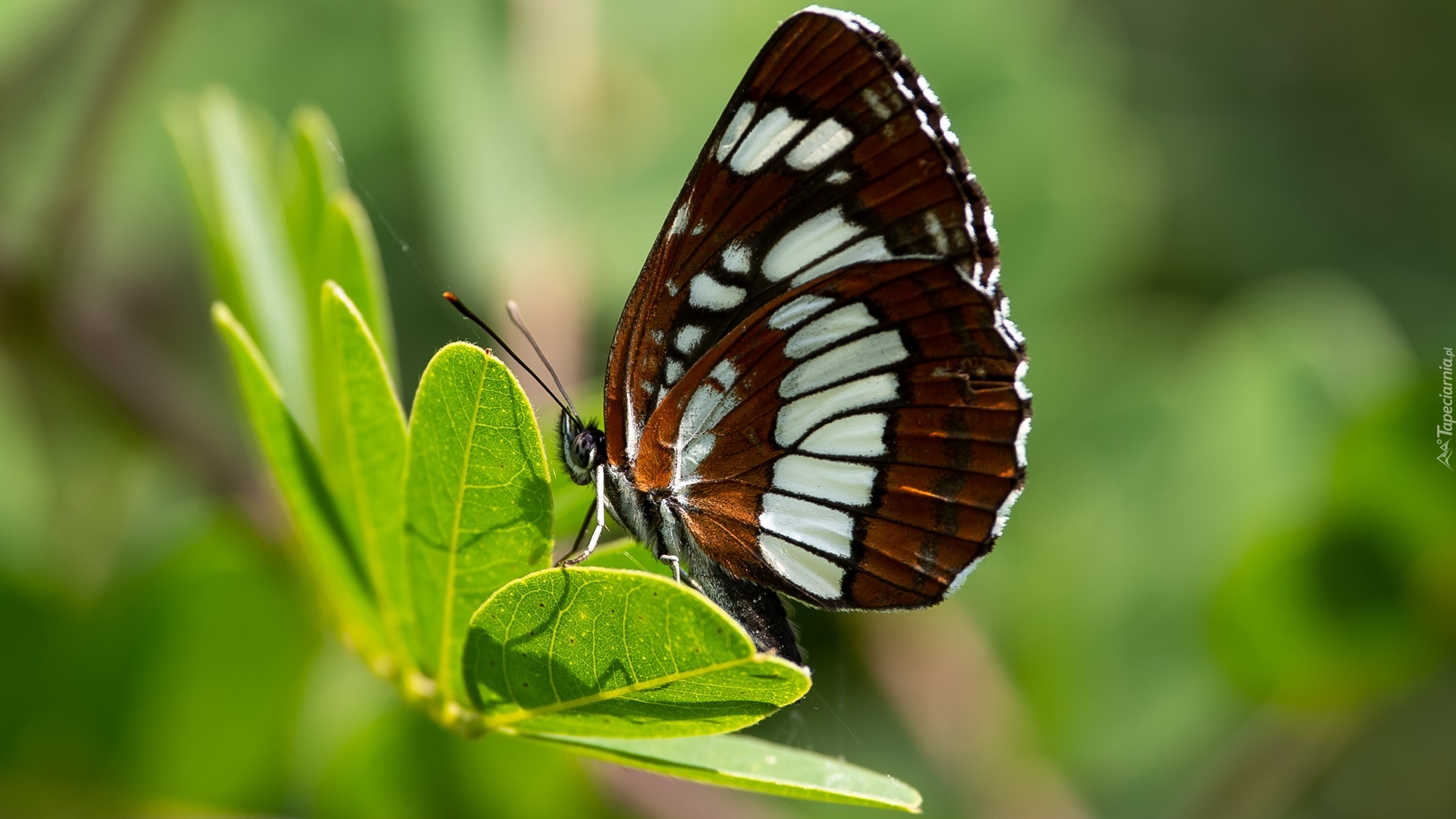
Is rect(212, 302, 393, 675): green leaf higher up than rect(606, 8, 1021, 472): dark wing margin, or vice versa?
rect(606, 8, 1021, 472): dark wing margin

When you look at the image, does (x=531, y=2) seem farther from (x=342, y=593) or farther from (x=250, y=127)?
(x=342, y=593)

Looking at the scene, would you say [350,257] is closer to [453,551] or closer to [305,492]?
[305,492]

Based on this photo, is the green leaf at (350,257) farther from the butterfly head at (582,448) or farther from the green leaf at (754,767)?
the green leaf at (754,767)

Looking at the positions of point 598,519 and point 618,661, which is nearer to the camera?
point 618,661

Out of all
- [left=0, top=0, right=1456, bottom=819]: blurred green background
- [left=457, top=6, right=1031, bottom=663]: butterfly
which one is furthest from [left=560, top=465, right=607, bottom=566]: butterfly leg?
[left=0, top=0, right=1456, bottom=819]: blurred green background

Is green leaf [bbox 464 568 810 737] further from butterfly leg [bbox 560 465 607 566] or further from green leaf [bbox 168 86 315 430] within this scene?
green leaf [bbox 168 86 315 430]

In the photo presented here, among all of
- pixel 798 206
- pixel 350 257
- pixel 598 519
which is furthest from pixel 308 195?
pixel 798 206

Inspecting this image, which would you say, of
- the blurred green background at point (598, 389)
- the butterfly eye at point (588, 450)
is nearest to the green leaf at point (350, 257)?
the butterfly eye at point (588, 450)
